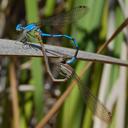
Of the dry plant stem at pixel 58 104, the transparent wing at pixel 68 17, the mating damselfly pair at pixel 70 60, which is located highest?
the transparent wing at pixel 68 17

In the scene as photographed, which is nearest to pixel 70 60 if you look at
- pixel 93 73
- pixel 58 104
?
pixel 58 104

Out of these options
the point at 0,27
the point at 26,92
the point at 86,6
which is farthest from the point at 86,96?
the point at 0,27

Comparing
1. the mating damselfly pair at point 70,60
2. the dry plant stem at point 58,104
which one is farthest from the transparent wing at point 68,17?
the dry plant stem at point 58,104

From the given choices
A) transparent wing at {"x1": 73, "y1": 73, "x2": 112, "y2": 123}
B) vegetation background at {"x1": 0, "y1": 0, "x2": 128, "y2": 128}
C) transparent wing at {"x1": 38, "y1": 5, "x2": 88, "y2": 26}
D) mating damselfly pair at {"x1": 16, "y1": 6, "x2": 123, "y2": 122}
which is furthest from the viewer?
vegetation background at {"x1": 0, "y1": 0, "x2": 128, "y2": 128}

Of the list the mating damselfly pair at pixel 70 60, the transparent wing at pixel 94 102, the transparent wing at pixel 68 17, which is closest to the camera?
the mating damselfly pair at pixel 70 60

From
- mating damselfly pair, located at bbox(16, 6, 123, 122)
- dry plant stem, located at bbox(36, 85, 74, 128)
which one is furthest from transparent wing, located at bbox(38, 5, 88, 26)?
dry plant stem, located at bbox(36, 85, 74, 128)

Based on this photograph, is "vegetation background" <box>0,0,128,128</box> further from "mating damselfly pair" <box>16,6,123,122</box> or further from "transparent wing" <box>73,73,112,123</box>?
"transparent wing" <box>73,73,112,123</box>

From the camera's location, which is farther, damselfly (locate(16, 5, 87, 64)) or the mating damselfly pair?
damselfly (locate(16, 5, 87, 64))

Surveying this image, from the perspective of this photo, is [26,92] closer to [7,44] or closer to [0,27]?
[0,27]

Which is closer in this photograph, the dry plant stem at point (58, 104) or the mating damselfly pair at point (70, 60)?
the mating damselfly pair at point (70, 60)

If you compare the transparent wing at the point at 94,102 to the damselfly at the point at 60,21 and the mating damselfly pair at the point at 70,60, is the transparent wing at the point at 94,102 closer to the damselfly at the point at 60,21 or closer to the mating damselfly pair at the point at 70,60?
the mating damselfly pair at the point at 70,60

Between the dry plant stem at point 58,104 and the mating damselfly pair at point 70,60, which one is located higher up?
the mating damselfly pair at point 70,60
